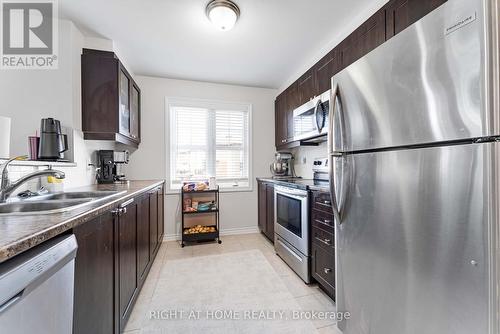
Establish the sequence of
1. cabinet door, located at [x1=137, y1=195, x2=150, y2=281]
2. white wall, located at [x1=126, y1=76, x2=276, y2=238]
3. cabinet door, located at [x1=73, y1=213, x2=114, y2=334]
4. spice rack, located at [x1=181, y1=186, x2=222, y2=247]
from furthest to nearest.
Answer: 1. white wall, located at [x1=126, y1=76, x2=276, y2=238]
2. spice rack, located at [x1=181, y1=186, x2=222, y2=247]
3. cabinet door, located at [x1=137, y1=195, x2=150, y2=281]
4. cabinet door, located at [x1=73, y1=213, x2=114, y2=334]

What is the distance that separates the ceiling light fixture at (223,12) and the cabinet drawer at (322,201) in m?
1.69

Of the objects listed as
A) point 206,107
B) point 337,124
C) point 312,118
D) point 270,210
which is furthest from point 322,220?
point 206,107

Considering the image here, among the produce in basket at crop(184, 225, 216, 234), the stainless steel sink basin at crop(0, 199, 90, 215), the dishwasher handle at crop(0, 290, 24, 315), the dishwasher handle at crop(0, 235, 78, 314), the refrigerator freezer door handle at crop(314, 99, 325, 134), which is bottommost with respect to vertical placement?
the produce in basket at crop(184, 225, 216, 234)

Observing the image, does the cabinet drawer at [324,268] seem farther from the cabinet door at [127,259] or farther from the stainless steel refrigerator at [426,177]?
the cabinet door at [127,259]

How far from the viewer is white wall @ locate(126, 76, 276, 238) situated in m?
3.30

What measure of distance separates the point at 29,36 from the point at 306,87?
280cm

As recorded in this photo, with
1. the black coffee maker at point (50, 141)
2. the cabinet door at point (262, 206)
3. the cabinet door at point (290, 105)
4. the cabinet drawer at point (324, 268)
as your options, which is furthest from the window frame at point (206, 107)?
the cabinet drawer at point (324, 268)

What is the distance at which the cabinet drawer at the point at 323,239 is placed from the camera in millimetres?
1715

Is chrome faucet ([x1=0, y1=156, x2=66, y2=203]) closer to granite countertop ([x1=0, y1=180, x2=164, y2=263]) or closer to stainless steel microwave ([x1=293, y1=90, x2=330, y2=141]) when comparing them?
granite countertop ([x1=0, y1=180, x2=164, y2=263])

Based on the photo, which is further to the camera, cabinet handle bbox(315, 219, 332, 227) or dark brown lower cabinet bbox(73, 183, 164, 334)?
cabinet handle bbox(315, 219, 332, 227)

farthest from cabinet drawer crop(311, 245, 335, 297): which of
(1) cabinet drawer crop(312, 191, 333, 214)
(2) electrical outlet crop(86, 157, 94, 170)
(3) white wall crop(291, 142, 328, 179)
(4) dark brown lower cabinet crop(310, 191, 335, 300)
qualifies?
(2) electrical outlet crop(86, 157, 94, 170)

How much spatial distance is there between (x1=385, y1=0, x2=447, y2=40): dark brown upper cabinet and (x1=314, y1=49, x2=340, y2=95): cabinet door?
569mm

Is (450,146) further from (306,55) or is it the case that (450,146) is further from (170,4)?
(306,55)

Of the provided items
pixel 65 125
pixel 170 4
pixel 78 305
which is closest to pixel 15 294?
pixel 78 305
